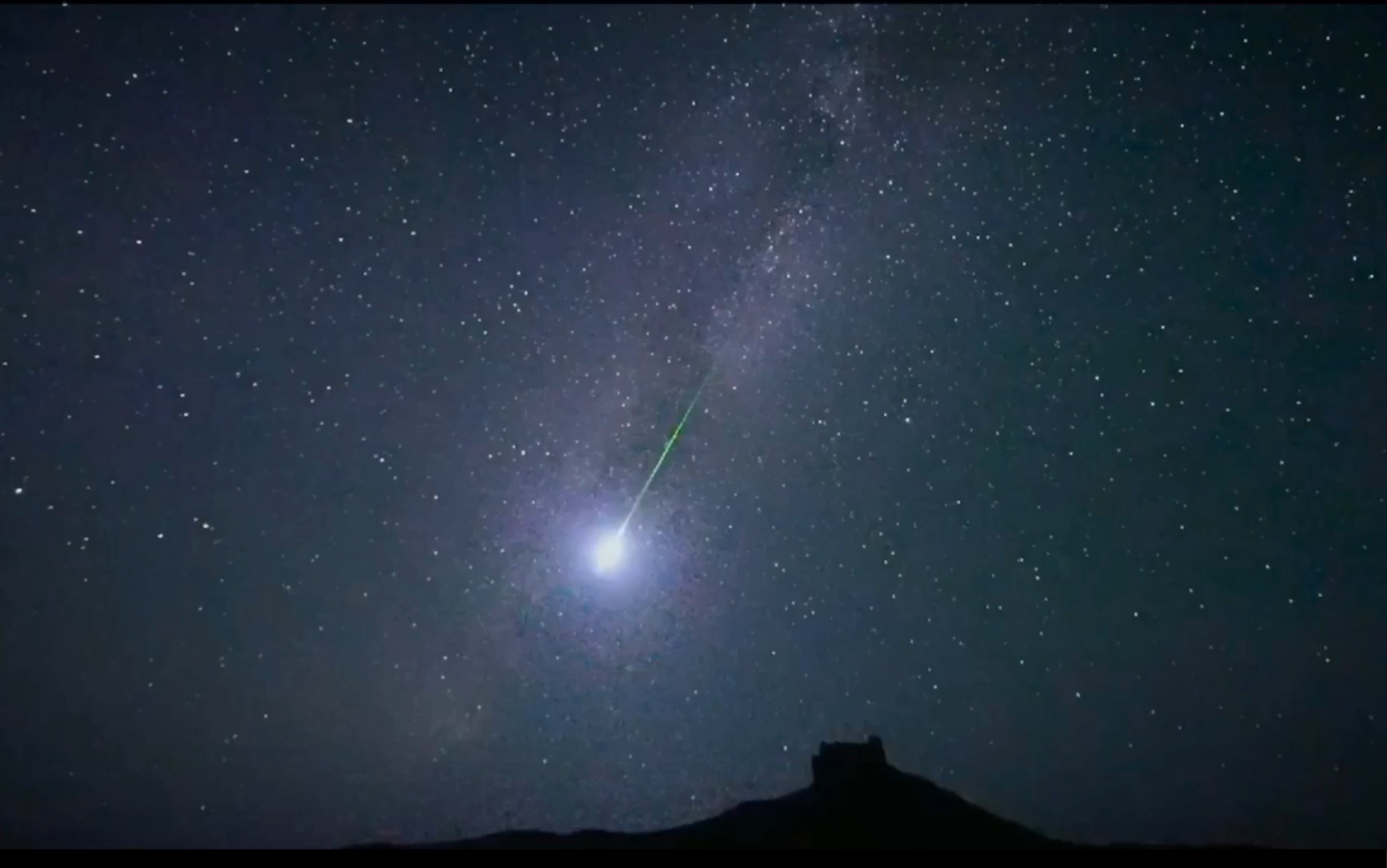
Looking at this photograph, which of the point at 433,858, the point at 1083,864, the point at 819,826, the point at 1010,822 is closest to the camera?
the point at 1083,864

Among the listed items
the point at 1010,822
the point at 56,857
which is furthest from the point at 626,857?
the point at 1010,822

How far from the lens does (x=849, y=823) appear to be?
985 inches

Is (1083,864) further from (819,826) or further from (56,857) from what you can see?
(819,826)

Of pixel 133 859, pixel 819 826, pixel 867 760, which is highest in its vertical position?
pixel 867 760

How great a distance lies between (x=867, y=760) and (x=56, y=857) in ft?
72.4

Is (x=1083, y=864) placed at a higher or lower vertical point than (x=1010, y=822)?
lower

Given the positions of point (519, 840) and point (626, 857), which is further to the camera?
point (519, 840)

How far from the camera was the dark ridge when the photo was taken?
966 inches

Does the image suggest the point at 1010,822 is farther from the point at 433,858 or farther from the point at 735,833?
the point at 433,858

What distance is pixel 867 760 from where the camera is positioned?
26.4 m

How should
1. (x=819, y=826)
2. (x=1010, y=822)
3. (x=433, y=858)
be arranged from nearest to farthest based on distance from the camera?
1. (x=433, y=858)
2. (x=819, y=826)
3. (x=1010, y=822)

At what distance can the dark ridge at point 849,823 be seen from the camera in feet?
80.5

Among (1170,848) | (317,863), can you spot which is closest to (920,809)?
(1170,848)

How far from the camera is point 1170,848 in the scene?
39.7 ft
